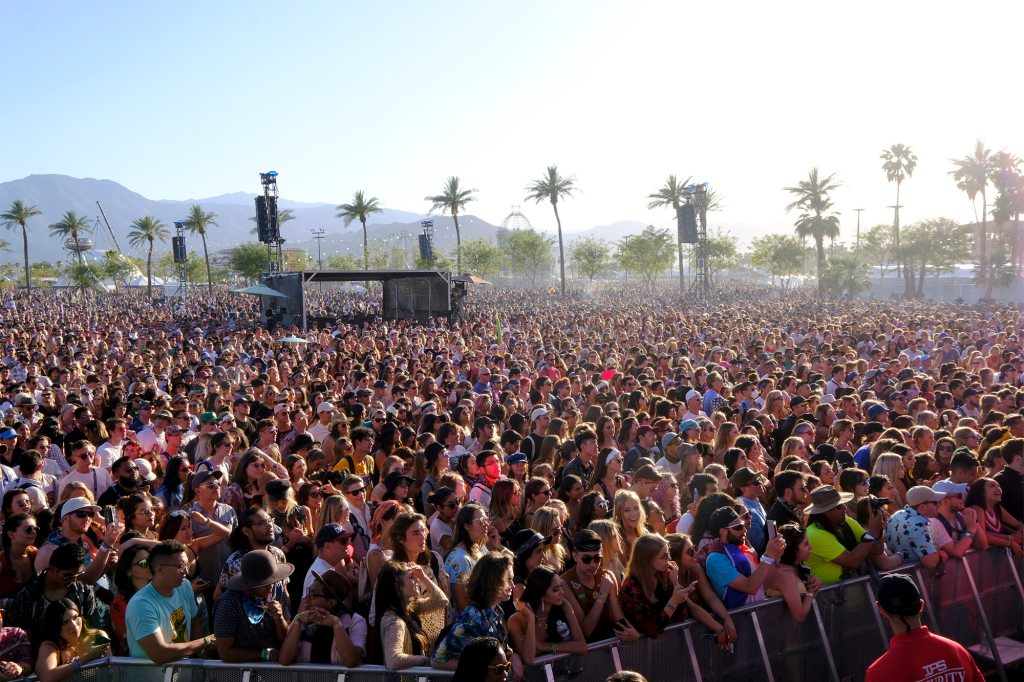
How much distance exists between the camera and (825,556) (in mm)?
4766

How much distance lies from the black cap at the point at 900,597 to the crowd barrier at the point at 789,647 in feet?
3.91

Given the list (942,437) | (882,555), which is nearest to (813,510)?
(882,555)

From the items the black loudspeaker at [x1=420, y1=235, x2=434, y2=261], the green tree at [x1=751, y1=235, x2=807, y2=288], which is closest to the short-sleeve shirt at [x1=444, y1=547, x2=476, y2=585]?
the black loudspeaker at [x1=420, y1=235, x2=434, y2=261]

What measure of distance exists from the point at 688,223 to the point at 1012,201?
2132 cm

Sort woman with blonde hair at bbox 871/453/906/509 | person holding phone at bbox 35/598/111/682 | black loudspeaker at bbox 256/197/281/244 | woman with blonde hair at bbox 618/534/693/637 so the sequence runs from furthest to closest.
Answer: black loudspeaker at bbox 256/197/281/244, woman with blonde hair at bbox 871/453/906/509, woman with blonde hair at bbox 618/534/693/637, person holding phone at bbox 35/598/111/682

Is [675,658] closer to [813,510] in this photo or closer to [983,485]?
[813,510]

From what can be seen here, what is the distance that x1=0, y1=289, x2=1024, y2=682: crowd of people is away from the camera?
3.80m

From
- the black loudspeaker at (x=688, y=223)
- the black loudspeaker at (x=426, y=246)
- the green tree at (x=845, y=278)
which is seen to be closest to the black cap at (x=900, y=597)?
the black loudspeaker at (x=688, y=223)

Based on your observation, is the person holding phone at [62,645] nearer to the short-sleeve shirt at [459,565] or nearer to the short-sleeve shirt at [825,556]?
the short-sleeve shirt at [459,565]

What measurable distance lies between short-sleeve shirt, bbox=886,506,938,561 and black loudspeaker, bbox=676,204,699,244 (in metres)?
41.9

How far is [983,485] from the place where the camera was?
5.46m

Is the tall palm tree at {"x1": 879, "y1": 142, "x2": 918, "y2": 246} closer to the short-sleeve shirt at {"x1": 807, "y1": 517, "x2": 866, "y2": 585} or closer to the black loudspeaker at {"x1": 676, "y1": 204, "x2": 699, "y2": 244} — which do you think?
the black loudspeaker at {"x1": 676, "y1": 204, "x2": 699, "y2": 244}

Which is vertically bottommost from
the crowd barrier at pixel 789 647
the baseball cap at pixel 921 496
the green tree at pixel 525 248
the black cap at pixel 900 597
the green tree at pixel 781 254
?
the crowd barrier at pixel 789 647

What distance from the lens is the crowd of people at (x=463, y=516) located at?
3.80 m
